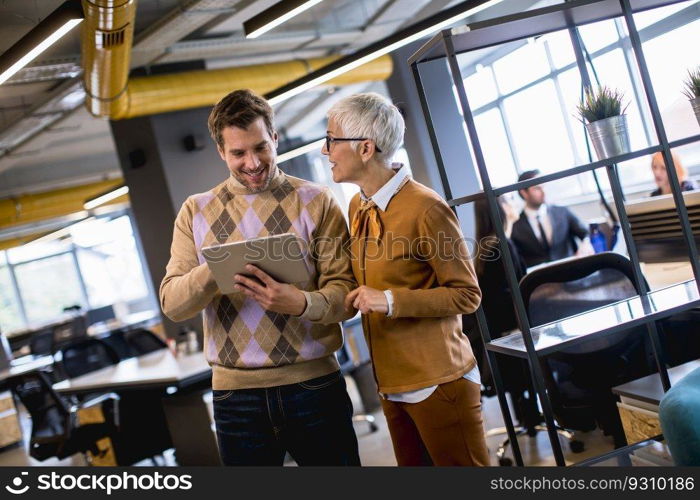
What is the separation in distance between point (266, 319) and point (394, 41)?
157 inches

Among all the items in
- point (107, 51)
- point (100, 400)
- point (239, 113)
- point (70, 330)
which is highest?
point (107, 51)

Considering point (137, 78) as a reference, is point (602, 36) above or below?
below

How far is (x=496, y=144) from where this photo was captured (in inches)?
508

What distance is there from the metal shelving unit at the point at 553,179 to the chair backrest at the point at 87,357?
→ 466cm

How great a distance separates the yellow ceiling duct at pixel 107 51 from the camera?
478 cm

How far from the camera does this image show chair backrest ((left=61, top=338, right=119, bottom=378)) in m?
6.31

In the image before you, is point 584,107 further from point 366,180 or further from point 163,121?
point 163,121

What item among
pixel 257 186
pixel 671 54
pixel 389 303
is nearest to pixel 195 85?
pixel 671 54

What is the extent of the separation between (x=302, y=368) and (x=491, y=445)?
2.99m

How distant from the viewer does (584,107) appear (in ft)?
8.54

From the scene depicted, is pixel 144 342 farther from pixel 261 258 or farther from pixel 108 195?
pixel 108 195

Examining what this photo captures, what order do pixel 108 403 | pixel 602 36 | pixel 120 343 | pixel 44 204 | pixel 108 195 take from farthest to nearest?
pixel 44 204
pixel 108 195
pixel 602 36
pixel 120 343
pixel 108 403

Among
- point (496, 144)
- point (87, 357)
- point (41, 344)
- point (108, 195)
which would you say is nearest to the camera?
point (87, 357)

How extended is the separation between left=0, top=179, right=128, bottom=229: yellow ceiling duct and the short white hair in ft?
39.2
